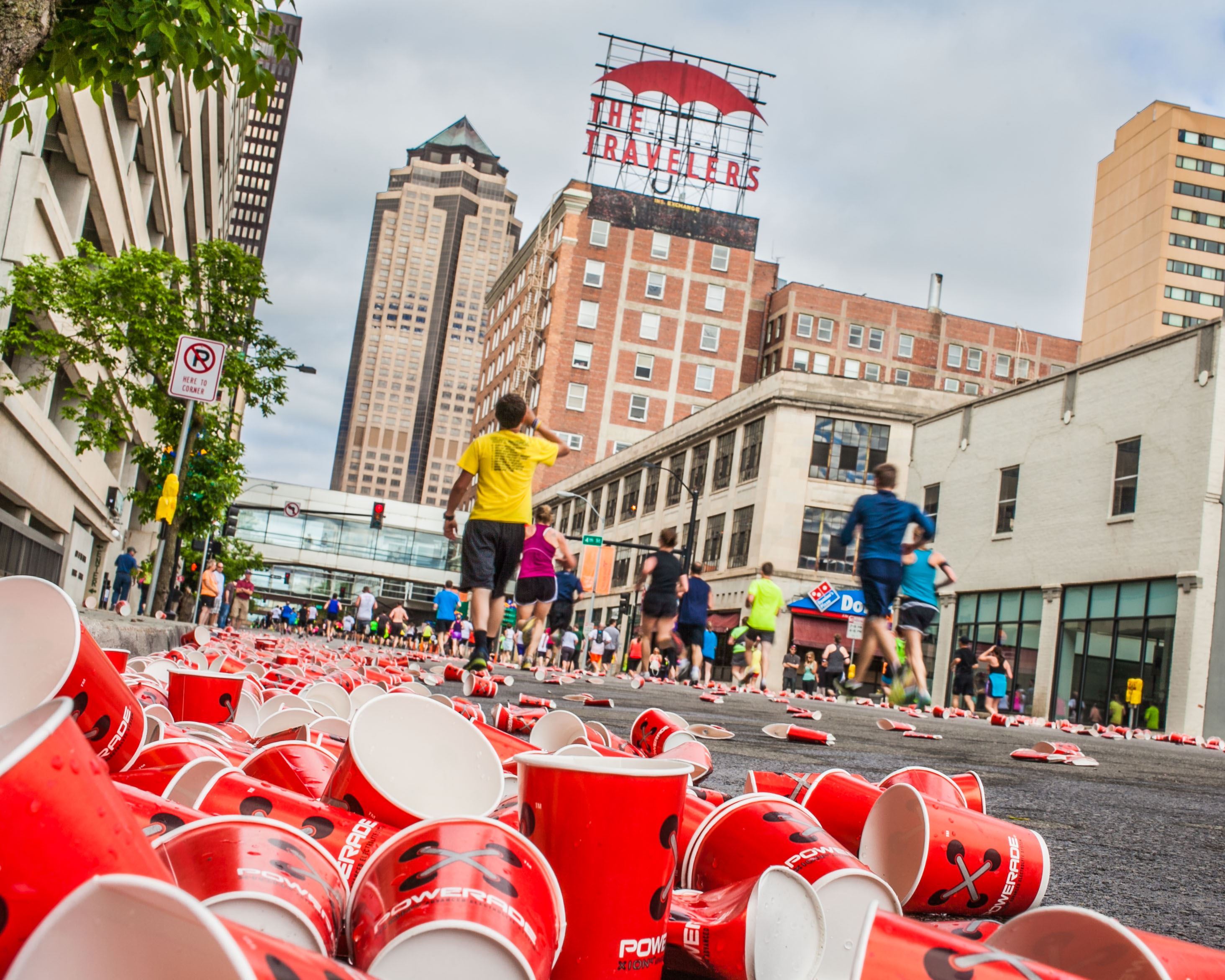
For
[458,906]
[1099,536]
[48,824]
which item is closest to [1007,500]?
[1099,536]

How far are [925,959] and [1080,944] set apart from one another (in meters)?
0.23

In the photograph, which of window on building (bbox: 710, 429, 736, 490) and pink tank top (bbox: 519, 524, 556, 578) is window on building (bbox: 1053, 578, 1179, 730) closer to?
pink tank top (bbox: 519, 524, 556, 578)

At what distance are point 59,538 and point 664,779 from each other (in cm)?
2638

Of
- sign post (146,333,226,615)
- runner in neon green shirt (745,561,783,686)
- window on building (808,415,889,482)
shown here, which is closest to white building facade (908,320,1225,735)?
window on building (808,415,889,482)

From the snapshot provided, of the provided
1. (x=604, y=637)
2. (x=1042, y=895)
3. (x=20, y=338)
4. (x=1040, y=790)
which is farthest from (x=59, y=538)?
(x=1042, y=895)

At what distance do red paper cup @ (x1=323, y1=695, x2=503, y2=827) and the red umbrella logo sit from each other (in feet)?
229

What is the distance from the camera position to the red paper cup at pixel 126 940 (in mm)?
787

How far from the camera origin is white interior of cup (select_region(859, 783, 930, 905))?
7.43ft

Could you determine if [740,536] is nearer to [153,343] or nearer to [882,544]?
[153,343]

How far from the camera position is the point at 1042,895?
8.29 ft

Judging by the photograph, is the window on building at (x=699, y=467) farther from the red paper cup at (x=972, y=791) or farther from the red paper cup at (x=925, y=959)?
the red paper cup at (x=925, y=959)

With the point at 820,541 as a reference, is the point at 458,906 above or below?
below

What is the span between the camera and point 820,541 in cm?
4453

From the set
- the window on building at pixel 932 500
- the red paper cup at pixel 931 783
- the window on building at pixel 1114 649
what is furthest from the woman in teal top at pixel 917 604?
the window on building at pixel 932 500
